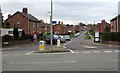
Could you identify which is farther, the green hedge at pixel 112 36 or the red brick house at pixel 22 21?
the red brick house at pixel 22 21

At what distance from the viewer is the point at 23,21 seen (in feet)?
216

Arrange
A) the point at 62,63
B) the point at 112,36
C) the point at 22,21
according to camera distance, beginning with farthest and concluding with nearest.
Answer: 1. the point at 22,21
2. the point at 112,36
3. the point at 62,63

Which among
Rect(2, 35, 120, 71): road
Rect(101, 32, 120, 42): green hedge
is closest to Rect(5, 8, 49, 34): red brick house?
Rect(101, 32, 120, 42): green hedge

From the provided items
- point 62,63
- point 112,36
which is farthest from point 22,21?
point 62,63

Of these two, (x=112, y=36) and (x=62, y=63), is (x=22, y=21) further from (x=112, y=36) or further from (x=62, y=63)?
(x=62, y=63)

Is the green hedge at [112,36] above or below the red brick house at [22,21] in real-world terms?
below

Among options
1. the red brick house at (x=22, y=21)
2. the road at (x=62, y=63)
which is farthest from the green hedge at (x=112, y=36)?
the red brick house at (x=22, y=21)

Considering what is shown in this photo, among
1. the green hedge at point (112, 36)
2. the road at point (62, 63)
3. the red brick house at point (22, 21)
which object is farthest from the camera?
the red brick house at point (22, 21)

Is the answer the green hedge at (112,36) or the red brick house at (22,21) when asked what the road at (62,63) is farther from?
the red brick house at (22,21)

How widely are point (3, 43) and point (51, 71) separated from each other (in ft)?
82.2

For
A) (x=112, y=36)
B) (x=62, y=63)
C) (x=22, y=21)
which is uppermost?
(x=22, y=21)

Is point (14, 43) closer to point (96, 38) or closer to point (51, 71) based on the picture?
point (96, 38)

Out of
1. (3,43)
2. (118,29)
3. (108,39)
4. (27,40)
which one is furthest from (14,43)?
(118,29)

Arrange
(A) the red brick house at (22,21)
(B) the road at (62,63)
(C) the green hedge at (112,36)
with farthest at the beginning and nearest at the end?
(A) the red brick house at (22,21), (C) the green hedge at (112,36), (B) the road at (62,63)
